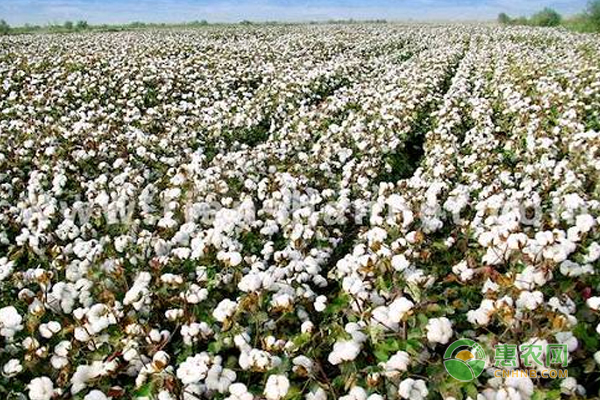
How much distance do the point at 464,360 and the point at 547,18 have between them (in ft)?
178

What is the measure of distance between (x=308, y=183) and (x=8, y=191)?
3117 mm

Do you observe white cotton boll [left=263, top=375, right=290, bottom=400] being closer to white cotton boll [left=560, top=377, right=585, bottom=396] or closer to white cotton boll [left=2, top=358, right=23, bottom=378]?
white cotton boll [left=560, top=377, right=585, bottom=396]

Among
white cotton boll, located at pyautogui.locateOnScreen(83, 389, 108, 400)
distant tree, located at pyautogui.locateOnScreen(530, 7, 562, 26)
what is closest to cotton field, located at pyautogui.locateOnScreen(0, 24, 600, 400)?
white cotton boll, located at pyautogui.locateOnScreen(83, 389, 108, 400)

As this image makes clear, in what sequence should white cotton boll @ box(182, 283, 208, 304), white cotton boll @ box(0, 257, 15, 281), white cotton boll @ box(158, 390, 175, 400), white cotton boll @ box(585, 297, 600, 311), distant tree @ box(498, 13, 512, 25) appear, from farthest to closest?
distant tree @ box(498, 13, 512, 25) < white cotton boll @ box(0, 257, 15, 281) < white cotton boll @ box(182, 283, 208, 304) < white cotton boll @ box(585, 297, 600, 311) < white cotton boll @ box(158, 390, 175, 400)

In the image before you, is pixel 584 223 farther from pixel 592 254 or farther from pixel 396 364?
pixel 396 364

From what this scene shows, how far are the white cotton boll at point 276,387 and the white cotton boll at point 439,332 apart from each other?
659mm

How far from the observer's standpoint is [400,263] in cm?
286

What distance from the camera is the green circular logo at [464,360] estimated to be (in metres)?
2.25

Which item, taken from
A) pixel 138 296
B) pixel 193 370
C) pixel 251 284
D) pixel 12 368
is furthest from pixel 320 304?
pixel 12 368

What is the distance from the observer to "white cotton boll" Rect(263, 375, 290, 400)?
86.4 inches

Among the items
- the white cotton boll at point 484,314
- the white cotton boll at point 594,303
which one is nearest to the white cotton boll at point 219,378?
the white cotton boll at point 484,314

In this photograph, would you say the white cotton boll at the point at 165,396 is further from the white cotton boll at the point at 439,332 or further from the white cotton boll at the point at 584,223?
the white cotton boll at the point at 584,223

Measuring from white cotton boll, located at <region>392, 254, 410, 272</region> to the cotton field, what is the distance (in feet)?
0.04

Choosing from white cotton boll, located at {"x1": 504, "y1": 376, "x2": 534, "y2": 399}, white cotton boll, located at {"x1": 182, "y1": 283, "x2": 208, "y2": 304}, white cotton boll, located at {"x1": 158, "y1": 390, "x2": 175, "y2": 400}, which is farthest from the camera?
white cotton boll, located at {"x1": 182, "y1": 283, "x2": 208, "y2": 304}
